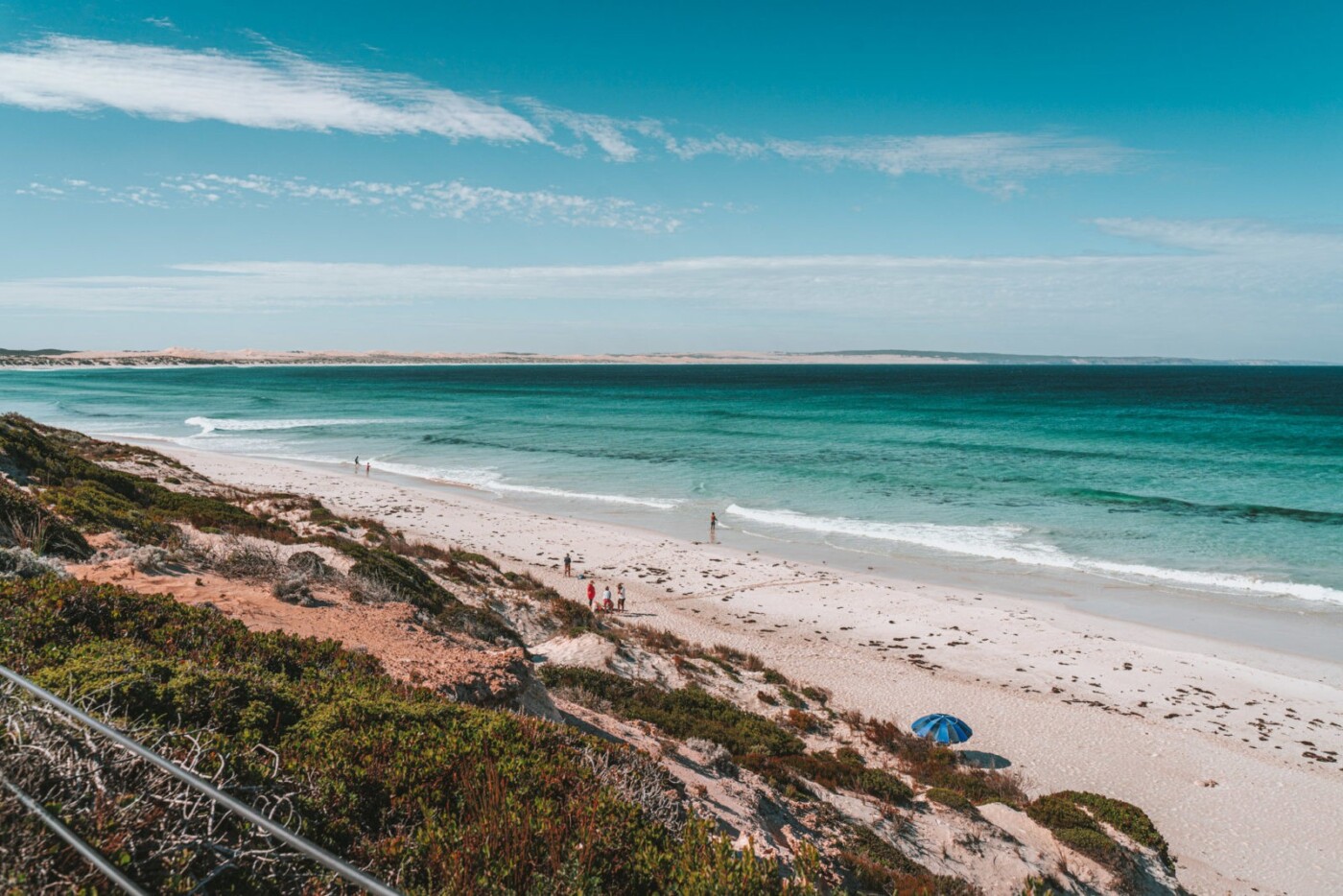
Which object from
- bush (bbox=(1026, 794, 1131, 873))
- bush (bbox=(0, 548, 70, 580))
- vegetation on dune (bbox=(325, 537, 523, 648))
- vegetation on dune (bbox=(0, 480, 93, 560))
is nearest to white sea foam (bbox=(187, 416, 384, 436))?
vegetation on dune (bbox=(325, 537, 523, 648))

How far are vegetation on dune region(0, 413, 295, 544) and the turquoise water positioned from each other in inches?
671

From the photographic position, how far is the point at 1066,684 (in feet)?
54.2

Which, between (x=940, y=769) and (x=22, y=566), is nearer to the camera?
(x=22, y=566)

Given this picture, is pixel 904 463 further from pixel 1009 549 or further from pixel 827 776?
pixel 827 776

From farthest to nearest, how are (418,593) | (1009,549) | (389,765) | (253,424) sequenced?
(253,424) → (1009,549) → (418,593) → (389,765)

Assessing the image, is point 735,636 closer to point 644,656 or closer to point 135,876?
point 644,656

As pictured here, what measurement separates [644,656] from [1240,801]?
10718mm

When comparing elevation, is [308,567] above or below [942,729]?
above

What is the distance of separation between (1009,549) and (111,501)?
92.0 feet

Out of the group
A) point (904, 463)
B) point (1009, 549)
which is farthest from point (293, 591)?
point (904, 463)

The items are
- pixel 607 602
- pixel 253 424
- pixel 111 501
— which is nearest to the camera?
pixel 111 501

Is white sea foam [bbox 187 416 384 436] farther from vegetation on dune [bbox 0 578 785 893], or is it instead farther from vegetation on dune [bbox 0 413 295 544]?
vegetation on dune [bbox 0 578 785 893]

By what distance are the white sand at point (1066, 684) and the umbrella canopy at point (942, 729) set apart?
3.33 ft

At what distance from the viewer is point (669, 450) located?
5062 cm
